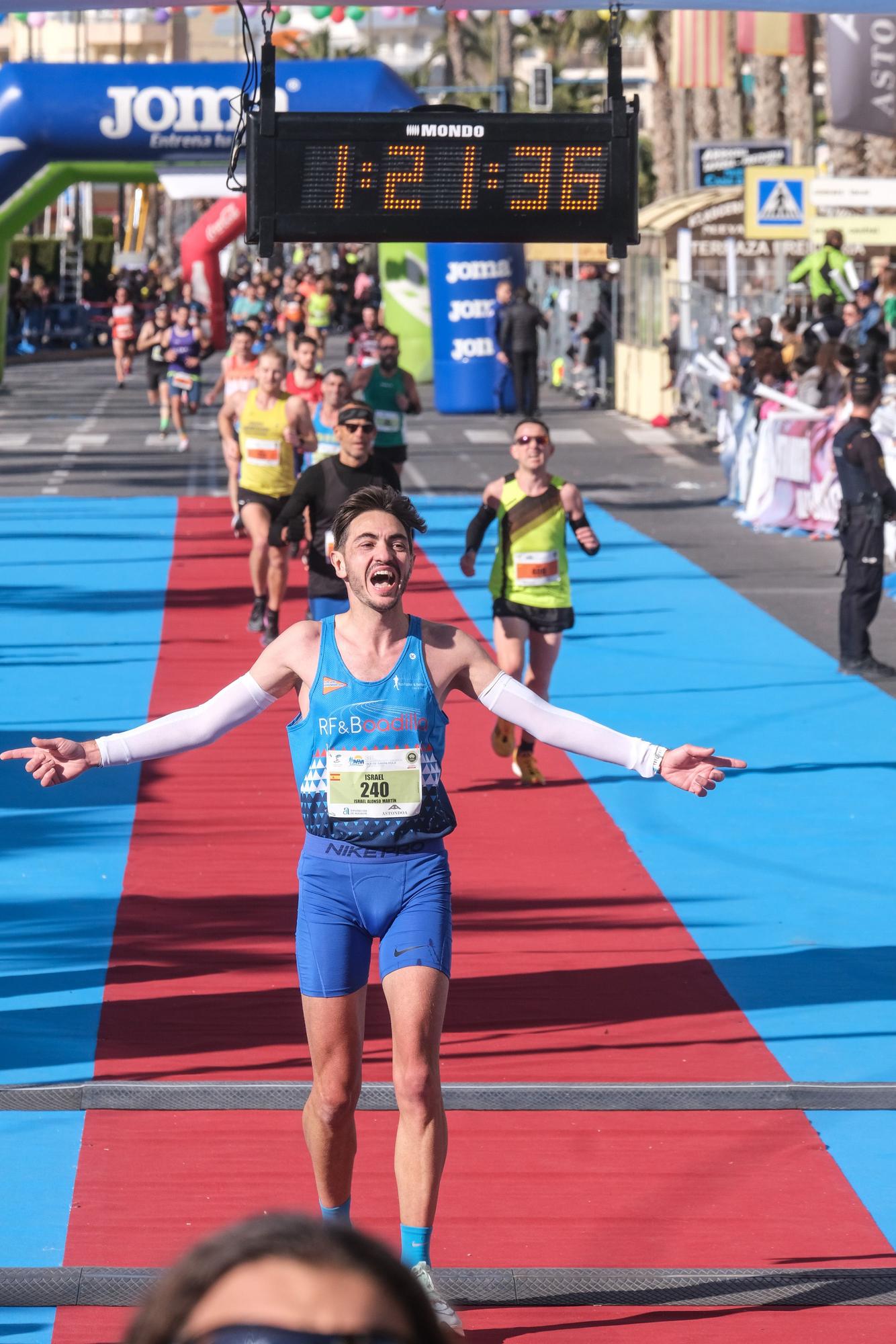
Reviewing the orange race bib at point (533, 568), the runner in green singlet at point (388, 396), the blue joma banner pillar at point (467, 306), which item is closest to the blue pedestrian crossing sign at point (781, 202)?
the blue joma banner pillar at point (467, 306)

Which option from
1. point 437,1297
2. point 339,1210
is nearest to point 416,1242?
point 437,1297

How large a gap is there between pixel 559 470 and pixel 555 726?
22.3m

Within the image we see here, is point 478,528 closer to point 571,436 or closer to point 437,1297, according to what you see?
point 437,1297

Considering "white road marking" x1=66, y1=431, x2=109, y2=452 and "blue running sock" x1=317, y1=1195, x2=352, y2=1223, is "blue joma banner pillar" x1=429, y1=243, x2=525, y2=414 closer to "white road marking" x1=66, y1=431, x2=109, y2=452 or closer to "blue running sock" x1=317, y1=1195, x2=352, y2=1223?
"white road marking" x1=66, y1=431, x2=109, y2=452

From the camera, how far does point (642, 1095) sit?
20.8ft

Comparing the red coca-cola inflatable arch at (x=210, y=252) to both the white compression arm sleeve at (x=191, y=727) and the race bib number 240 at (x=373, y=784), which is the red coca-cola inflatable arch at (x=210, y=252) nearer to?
the white compression arm sleeve at (x=191, y=727)

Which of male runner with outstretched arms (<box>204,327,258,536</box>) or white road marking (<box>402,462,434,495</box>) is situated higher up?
male runner with outstretched arms (<box>204,327,258,536</box>)

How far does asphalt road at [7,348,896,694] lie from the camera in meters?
18.8

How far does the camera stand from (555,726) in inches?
207

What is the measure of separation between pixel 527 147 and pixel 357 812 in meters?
4.77

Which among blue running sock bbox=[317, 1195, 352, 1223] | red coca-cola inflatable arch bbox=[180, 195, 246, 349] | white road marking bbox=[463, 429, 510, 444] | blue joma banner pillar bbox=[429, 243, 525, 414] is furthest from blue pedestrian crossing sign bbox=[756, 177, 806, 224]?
blue running sock bbox=[317, 1195, 352, 1223]

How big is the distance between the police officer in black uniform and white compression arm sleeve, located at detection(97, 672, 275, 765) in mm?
9035

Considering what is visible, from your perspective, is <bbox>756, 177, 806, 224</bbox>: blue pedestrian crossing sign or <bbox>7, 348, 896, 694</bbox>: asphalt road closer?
<bbox>7, 348, 896, 694</bbox>: asphalt road

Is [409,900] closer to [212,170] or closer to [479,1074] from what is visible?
[479,1074]
